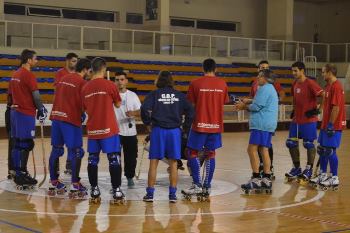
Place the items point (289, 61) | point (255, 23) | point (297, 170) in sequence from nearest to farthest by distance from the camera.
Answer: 1. point (297, 170)
2. point (289, 61)
3. point (255, 23)

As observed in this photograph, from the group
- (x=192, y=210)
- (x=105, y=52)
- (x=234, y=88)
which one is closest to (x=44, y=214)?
(x=192, y=210)

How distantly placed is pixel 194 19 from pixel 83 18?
5.43m

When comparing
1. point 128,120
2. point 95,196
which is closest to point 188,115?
point 128,120

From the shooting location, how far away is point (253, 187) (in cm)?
891

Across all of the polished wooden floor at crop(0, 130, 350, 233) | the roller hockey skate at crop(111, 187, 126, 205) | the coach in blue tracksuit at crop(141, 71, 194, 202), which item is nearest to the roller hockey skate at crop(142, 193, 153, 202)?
the coach in blue tracksuit at crop(141, 71, 194, 202)

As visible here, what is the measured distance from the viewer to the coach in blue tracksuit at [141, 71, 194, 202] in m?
7.88

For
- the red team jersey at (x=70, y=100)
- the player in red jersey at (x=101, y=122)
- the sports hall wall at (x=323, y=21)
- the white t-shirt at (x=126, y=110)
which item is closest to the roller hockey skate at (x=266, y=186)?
the white t-shirt at (x=126, y=110)

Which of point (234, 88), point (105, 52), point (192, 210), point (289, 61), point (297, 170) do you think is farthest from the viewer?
point (289, 61)

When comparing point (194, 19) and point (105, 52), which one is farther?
point (194, 19)

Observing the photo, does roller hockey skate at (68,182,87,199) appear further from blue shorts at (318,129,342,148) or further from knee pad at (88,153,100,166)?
blue shorts at (318,129,342,148)

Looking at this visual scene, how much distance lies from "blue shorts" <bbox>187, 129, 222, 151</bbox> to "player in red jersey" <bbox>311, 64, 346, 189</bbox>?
1.79 meters

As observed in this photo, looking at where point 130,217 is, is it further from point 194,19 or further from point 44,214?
point 194,19

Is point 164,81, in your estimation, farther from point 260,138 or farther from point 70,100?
point 260,138

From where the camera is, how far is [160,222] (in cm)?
682
